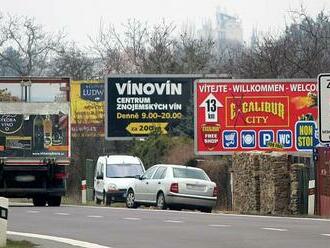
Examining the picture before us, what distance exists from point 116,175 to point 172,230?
17592mm

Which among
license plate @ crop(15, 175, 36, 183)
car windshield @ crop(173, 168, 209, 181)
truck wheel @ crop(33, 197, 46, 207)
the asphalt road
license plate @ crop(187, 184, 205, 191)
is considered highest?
car windshield @ crop(173, 168, 209, 181)

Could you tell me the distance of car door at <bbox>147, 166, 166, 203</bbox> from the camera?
95.3 ft

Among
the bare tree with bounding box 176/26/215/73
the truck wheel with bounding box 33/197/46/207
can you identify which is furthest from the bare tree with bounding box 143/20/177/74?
the truck wheel with bounding box 33/197/46/207

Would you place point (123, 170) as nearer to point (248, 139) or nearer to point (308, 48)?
point (248, 139)

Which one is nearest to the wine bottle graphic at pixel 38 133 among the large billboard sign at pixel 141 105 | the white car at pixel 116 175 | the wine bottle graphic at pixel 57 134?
the wine bottle graphic at pixel 57 134

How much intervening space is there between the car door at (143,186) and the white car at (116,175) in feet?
12.4

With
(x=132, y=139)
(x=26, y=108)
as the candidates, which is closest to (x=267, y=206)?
(x=26, y=108)

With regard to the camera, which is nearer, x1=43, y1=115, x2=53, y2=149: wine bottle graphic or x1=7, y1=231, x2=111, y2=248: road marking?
x1=7, y1=231, x2=111, y2=248: road marking

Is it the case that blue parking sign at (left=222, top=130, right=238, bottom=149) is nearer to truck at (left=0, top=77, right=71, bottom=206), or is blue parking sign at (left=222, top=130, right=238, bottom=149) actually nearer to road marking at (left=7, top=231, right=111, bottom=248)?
truck at (left=0, top=77, right=71, bottom=206)

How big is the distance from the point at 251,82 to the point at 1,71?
42390mm

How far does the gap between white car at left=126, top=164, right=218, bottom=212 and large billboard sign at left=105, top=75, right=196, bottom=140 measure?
15.0 m

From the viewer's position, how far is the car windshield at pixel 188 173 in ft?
94.6

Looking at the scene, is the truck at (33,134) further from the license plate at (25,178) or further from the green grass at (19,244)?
the green grass at (19,244)

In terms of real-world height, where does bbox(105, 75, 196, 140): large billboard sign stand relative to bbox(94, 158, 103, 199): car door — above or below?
above
